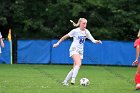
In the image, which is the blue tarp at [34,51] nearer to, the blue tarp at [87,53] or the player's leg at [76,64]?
the blue tarp at [87,53]

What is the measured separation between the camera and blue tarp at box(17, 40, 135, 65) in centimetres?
2938

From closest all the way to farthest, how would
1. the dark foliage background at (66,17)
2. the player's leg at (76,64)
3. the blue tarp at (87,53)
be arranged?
the player's leg at (76,64) → the blue tarp at (87,53) → the dark foliage background at (66,17)

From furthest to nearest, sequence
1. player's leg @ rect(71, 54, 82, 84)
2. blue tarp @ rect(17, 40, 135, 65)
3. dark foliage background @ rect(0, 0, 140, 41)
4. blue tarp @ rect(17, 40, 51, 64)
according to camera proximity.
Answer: dark foliage background @ rect(0, 0, 140, 41)
blue tarp @ rect(17, 40, 51, 64)
blue tarp @ rect(17, 40, 135, 65)
player's leg @ rect(71, 54, 82, 84)

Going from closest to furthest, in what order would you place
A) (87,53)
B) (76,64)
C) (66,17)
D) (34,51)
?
(76,64) < (87,53) < (34,51) < (66,17)

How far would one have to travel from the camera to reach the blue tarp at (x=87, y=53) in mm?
29375

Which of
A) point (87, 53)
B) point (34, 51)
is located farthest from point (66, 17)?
point (87, 53)

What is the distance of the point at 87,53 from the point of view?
29469 millimetres

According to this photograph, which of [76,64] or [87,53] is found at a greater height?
[76,64]

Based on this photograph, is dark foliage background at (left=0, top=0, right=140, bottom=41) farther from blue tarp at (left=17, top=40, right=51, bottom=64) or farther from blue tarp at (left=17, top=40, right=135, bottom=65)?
blue tarp at (left=17, top=40, right=51, bottom=64)

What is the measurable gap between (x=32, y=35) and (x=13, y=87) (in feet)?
69.1

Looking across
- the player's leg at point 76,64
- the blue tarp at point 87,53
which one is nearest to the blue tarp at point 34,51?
the blue tarp at point 87,53

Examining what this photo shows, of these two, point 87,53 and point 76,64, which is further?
point 87,53

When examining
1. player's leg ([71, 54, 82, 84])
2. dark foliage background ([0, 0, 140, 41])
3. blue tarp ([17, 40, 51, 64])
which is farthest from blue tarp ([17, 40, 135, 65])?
player's leg ([71, 54, 82, 84])

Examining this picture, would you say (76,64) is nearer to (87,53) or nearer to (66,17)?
(87,53)
